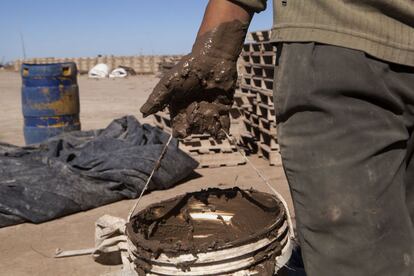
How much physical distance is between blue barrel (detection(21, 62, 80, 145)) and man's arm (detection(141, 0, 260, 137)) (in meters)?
5.66

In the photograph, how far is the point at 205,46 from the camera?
200 centimetres

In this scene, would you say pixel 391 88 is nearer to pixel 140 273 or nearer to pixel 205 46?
pixel 205 46

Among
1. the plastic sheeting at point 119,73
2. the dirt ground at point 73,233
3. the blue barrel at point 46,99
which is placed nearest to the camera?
the dirt ground at point 73,233

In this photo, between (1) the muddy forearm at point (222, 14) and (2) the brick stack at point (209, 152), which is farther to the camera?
(2) the brick stack at point (209, 152)

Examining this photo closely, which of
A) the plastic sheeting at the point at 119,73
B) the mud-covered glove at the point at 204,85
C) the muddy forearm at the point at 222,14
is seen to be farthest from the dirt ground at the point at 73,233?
the plastic sheeting at the point at 119,73

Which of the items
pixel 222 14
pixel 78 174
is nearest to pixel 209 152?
pixel 78 174

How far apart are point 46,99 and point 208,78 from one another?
586 cm

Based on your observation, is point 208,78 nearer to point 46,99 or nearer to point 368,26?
point 368,26

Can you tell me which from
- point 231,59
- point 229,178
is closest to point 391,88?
point 231,59

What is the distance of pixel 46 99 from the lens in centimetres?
748

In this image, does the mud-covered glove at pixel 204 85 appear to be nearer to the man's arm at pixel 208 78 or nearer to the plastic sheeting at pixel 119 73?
the man's arm at pixel 208 78

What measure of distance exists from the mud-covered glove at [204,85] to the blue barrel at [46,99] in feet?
18.6

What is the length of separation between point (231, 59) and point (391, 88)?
0.76m

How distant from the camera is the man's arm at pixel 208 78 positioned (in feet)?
6.34
